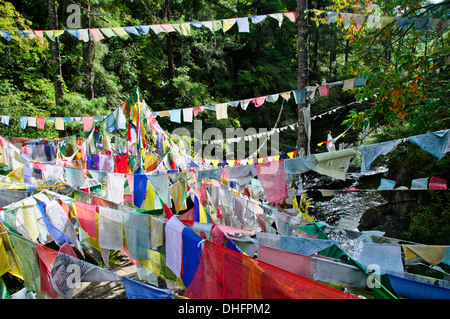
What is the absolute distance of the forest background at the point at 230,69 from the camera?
619cm

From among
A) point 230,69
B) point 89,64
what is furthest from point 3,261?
point 230,69

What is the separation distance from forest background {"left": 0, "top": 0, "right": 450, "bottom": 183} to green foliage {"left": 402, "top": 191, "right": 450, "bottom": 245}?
911mm

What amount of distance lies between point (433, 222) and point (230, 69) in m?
21.9

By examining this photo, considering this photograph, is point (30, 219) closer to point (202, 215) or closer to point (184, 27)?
point (202, 215)

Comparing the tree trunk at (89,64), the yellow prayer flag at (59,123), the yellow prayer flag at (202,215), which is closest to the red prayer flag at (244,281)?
the yellow prayer flag at (202,215)

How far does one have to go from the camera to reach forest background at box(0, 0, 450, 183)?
6194 mm

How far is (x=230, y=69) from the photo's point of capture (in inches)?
1061

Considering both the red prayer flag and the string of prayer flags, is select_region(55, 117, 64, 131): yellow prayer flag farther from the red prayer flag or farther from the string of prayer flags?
the red prayer flag

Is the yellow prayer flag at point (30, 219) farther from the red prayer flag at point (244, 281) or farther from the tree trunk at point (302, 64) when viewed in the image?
the tree trunk at point (302, 64)

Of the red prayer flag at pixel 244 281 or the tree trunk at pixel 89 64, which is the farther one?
the tree trunk at pixel 89 64

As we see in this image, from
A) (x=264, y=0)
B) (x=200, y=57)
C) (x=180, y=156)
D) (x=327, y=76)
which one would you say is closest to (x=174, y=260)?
(x=180, y=156)

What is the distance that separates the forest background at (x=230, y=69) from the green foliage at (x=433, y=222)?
911mm

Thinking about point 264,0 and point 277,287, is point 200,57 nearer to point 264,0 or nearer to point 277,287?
point 264,0

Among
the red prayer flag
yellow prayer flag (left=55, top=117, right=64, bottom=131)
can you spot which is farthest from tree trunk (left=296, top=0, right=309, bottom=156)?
yellow prayer flag (left=55, top=117, right=64, bottom=131)
